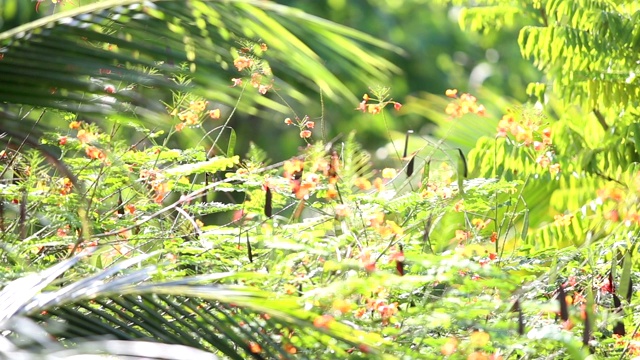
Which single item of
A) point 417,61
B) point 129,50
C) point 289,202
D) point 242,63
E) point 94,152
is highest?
point 129,50

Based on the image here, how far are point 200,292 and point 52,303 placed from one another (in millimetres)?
263

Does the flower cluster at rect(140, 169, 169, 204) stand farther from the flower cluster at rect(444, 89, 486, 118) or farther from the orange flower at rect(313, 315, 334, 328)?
the orange flower at rect(313, 315, 334, 328)

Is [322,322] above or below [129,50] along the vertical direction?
below

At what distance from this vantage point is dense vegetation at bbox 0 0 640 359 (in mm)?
2023

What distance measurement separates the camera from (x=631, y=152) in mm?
4742

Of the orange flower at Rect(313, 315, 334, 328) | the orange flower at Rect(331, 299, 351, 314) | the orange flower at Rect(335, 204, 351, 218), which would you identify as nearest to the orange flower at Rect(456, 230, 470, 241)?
the orange flower at Rect(335, 204, 351, 218)

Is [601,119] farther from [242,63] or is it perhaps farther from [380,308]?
[380,308]

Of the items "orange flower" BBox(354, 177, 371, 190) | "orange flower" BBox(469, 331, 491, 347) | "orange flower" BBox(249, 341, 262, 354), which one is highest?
"orange flower" BBox(249, 341, 262, 354)

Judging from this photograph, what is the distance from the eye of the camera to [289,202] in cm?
450

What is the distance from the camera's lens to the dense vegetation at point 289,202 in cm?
202

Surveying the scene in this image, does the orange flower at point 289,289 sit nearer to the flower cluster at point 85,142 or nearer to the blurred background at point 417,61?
the flower cluster at point 85,142

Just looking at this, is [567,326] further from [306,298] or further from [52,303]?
[52,303]

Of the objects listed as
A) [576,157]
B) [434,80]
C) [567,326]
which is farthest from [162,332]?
[434,80]

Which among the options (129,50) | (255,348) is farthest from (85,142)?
(255,348)
